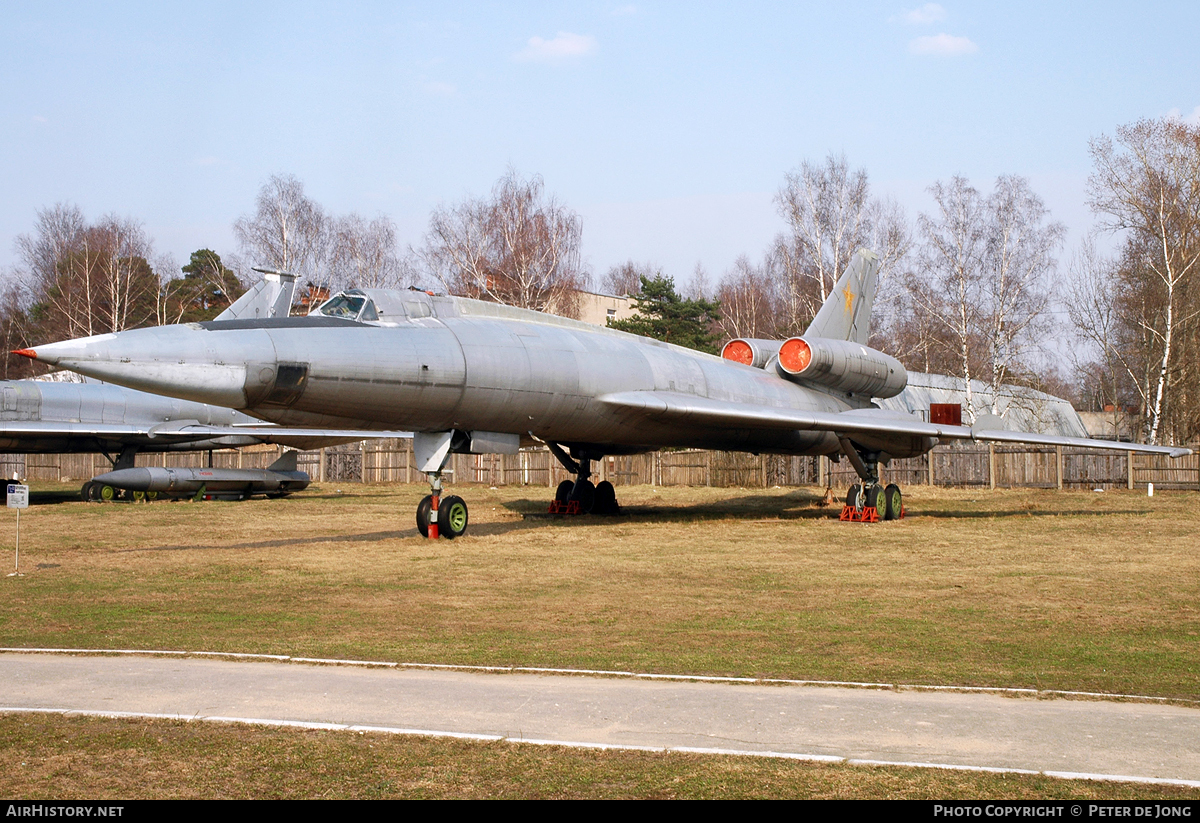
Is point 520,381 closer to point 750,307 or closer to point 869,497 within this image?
point 869,497

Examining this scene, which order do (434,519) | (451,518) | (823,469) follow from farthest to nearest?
(823,469)
(451,518)
(434,519)

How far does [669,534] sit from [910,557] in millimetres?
4450

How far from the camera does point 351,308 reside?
1402 cm

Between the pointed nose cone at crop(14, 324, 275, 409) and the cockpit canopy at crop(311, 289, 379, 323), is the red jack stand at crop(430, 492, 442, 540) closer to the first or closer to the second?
the cockpit canopy at crop(311, 289, 379, 323)

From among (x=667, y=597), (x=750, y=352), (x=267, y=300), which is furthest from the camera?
(x=267, y=300)

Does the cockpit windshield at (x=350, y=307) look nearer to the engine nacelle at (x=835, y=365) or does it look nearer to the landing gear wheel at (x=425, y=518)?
the landing gear wheel at (x=425, y=518)

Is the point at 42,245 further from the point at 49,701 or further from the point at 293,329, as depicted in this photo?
the point at 49,701

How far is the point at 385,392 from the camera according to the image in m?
13.3

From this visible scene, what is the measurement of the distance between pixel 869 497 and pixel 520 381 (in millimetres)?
8175

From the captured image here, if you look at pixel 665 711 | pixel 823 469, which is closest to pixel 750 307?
pixel 823 469

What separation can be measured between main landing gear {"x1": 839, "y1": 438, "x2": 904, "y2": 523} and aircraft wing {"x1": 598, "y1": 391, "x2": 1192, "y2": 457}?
0.80 meters

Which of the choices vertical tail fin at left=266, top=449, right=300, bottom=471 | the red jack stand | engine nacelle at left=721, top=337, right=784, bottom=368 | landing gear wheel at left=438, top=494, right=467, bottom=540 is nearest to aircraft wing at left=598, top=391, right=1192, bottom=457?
engine nacelle at left=721, top=337, right=784, bottom=368

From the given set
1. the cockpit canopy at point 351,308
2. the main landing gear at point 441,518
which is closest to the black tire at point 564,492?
the main landing gear at point 441,518

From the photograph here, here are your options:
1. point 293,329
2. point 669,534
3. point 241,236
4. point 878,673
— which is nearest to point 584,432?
point 669,534
